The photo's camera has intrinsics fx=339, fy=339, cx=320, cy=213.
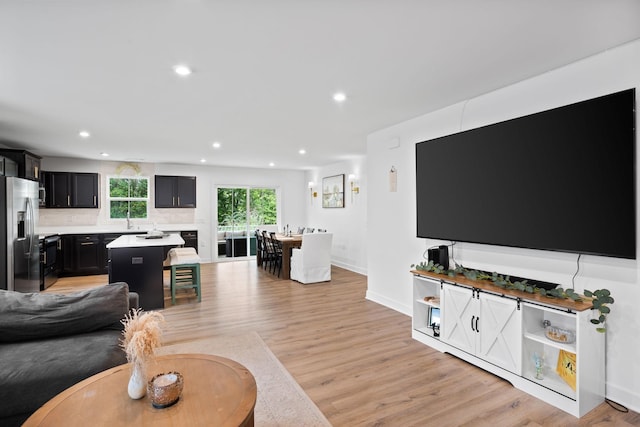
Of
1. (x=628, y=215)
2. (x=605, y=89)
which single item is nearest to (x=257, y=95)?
(x=605, y=89)

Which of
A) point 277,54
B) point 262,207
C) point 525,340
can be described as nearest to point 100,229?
point 262,207

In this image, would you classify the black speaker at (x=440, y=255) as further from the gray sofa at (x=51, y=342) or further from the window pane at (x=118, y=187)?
the window pane at (x=118, y=187)

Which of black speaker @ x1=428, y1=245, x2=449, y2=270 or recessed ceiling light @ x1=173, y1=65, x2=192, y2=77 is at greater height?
recessed ceiling light @ x1=173, y1=65, x2=192, y2=77

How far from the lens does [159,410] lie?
153cm

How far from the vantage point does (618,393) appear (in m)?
2.46

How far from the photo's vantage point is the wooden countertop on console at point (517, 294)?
2373mm

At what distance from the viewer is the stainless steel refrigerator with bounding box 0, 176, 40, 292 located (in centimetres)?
467

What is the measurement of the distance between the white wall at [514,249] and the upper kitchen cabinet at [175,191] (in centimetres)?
547

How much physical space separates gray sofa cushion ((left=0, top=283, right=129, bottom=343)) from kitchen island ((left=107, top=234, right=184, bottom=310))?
2154 mm

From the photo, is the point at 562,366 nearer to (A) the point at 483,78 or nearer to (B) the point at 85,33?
(A) the point at 483,78

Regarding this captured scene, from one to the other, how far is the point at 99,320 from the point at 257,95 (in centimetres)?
243

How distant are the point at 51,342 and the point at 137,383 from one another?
128cm

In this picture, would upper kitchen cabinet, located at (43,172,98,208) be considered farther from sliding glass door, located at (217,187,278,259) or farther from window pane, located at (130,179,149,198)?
sliding glass door, located at (217,187,278,259)

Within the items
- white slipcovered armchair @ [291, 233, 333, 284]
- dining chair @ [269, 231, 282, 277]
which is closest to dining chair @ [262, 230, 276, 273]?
dining chair @ [269, 231, 282, 277]
